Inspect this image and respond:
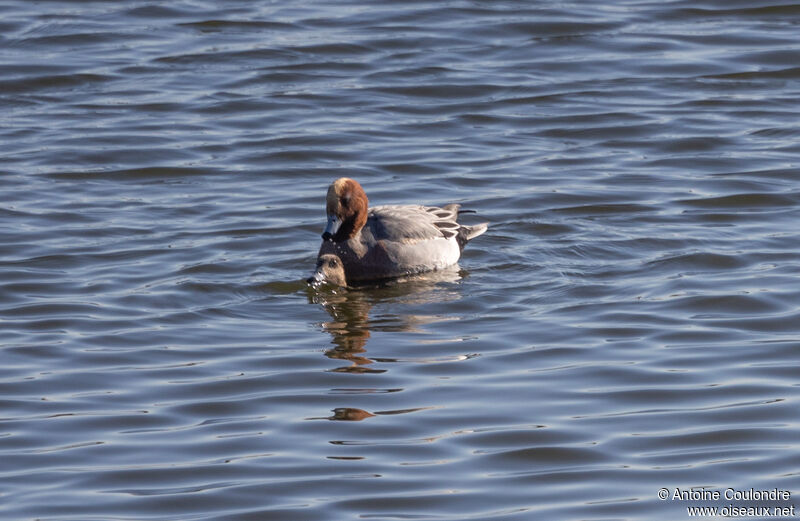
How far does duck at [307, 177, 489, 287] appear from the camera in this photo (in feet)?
35.5

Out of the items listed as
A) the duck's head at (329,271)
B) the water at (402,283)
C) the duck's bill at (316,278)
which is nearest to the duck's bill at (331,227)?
the duck's head at (329,271)

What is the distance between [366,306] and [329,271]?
1.32 feet

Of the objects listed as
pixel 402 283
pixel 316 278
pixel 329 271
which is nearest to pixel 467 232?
pixel 402 283

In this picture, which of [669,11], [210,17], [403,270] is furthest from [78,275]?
[669,11]

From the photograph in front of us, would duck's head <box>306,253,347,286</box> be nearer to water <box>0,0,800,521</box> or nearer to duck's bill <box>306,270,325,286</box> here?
duck's bill <box>306,270,325,286</box>

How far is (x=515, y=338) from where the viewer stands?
9055 mm

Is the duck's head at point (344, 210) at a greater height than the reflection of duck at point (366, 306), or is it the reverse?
the duck's head at point (344, 210)

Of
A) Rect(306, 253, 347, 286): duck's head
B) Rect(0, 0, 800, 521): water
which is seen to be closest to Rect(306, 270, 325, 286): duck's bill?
Rect(306, 253, 347, 286): duck's head

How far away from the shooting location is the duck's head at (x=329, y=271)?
1036 centimetres

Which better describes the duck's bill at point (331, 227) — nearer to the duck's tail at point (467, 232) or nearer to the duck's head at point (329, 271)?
the duck's head at point (329, 271)

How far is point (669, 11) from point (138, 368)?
12.0 metres

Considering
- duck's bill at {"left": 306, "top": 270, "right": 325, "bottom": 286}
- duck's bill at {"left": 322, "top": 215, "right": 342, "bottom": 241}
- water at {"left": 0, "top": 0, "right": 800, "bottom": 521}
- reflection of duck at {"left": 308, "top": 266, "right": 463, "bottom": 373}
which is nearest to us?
water at {"left": 0, "top": 0, "right": 800, "bottom": 521}

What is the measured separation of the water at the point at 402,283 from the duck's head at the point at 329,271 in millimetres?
138

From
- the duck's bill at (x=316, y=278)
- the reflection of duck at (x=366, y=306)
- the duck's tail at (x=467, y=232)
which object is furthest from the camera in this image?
the duck's tail at (x=467, y=232)
